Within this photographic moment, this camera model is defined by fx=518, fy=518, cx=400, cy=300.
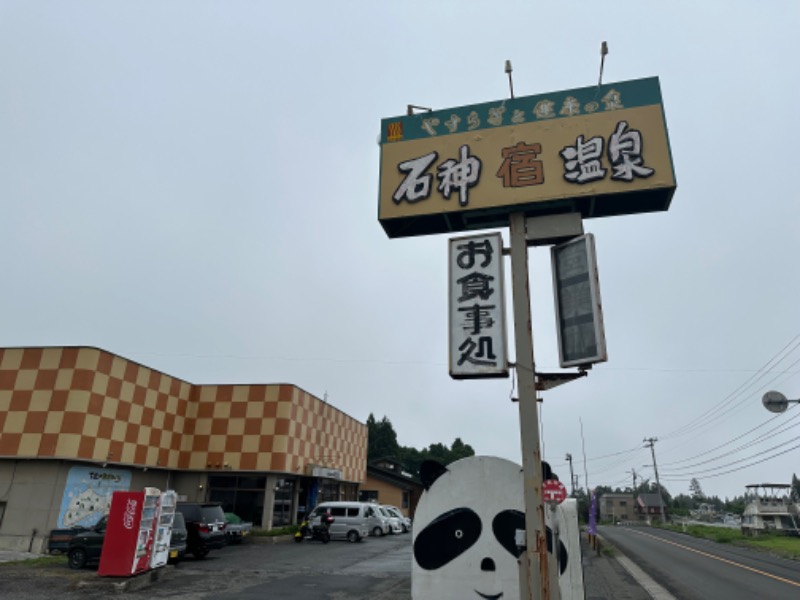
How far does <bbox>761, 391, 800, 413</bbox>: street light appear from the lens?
55.8 feet

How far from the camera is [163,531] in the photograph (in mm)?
13734

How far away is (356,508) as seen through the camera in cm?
2572

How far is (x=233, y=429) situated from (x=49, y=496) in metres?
8.74

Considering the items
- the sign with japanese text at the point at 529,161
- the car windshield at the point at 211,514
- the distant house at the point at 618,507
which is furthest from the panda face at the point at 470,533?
the distant house at the point at 618,507

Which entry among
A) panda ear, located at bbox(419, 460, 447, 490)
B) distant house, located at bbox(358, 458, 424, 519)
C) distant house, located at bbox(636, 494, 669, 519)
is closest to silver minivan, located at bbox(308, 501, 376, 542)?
distant house, located at bbox(358, 458, 424, 519)

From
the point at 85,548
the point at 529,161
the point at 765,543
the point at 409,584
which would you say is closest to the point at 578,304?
the point at 529,161

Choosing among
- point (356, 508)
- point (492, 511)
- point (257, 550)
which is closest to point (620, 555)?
point (356, 508)

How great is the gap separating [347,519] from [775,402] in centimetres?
1853

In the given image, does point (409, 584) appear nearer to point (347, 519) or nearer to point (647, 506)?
point (347, 519)

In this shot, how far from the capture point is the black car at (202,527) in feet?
55.2

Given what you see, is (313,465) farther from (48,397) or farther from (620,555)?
(620,555)

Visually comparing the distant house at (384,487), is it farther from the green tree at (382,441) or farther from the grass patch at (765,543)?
the green tree at (382,441)

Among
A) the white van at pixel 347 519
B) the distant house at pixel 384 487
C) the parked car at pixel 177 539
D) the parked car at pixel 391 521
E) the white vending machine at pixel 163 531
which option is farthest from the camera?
the distant house at pixel 384 487

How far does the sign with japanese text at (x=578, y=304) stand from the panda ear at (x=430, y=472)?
228 cm
